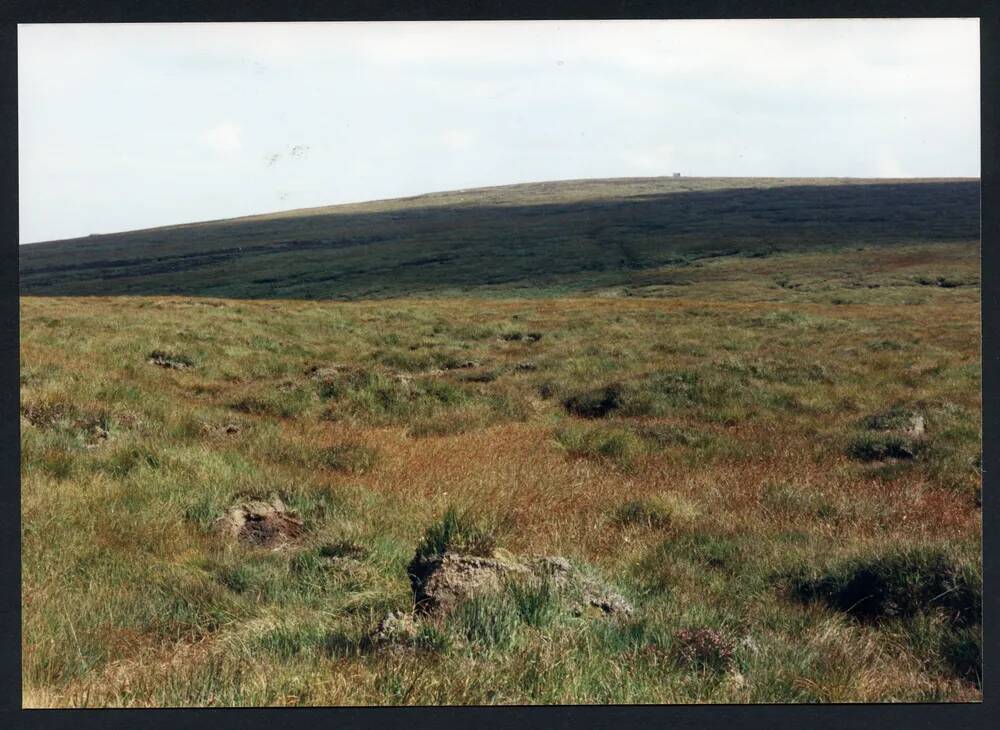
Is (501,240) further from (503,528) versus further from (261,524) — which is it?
(503,528)

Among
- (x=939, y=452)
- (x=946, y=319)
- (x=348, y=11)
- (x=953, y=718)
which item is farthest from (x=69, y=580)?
(x=946, y=319)

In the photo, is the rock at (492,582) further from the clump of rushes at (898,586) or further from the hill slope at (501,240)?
the hill slope at (501,240)

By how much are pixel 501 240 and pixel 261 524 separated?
87.0 m

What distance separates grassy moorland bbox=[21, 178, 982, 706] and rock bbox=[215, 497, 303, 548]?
131mm

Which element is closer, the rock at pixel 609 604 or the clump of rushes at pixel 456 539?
the rock at pixel 609 604

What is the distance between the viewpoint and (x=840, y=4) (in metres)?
3.86

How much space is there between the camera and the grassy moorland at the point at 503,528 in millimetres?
3992

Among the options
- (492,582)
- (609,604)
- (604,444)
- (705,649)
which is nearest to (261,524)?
(492,582)

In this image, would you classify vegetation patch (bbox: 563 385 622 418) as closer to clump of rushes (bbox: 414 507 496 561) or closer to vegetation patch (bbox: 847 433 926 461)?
vegetation patch (bbox: 847 433 926 461)

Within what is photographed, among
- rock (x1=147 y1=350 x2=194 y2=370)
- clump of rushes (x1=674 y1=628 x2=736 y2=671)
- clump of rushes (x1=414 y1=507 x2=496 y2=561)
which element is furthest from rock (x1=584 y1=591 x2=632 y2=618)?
rock (x1=147 y1=350 x2=194 y2=370)

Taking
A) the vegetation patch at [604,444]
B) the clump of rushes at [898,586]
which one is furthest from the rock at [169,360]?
the clump of rushes at [898,586]

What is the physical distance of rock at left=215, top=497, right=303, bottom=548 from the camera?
20.1 feet

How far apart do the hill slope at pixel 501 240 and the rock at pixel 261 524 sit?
54.3 m

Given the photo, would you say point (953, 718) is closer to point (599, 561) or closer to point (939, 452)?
point (599, 561)
